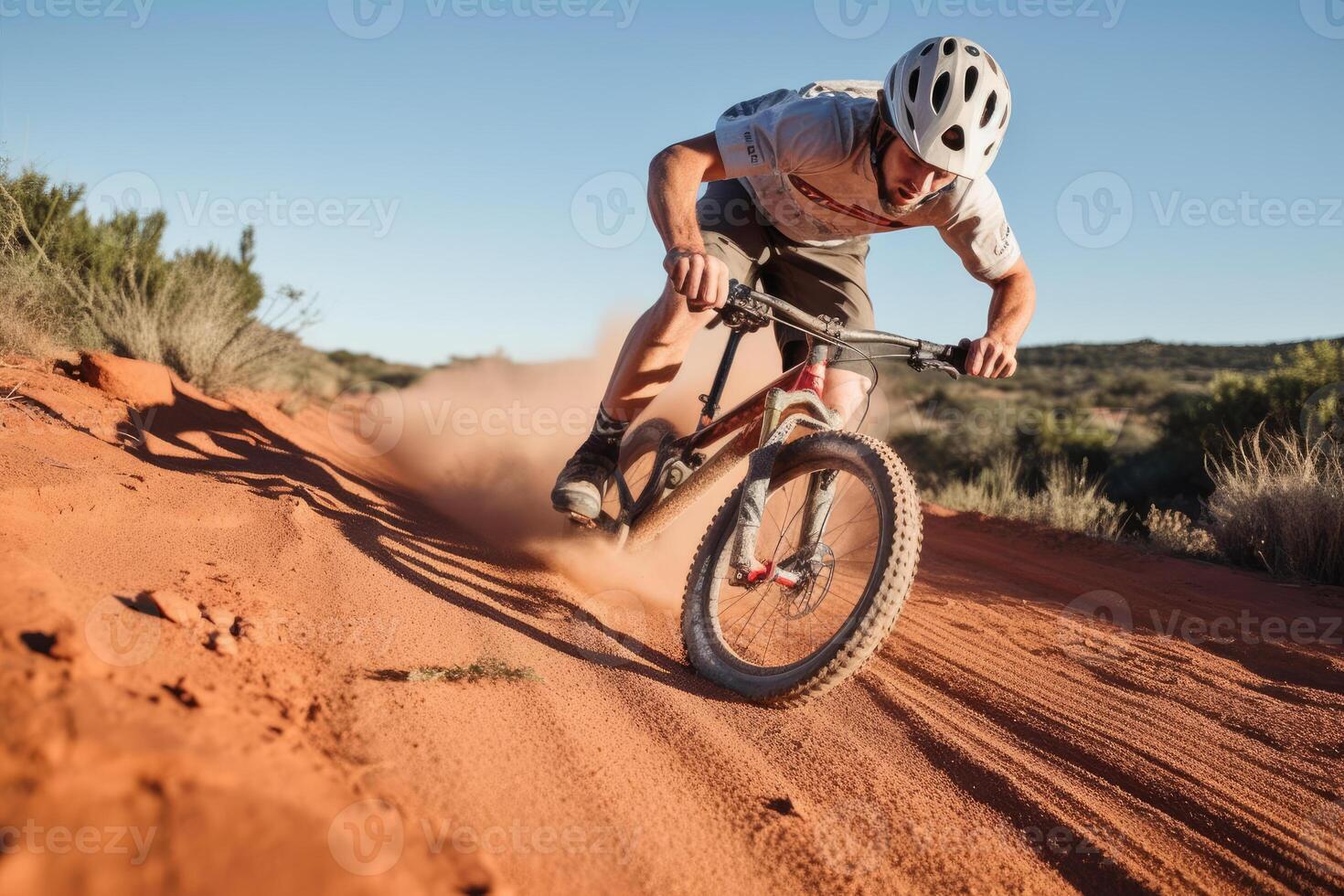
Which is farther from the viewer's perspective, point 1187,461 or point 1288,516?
point 1187,461

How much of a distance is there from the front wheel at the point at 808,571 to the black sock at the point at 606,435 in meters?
1.00

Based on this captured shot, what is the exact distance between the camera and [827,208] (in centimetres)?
364

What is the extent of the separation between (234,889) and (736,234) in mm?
3435

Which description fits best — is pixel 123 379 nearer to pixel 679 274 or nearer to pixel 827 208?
pixel 679 274

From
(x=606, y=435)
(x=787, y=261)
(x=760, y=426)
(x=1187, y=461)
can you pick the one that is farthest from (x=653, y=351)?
(x=1187, y=461)

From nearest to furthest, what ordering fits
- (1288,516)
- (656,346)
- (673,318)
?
1. (673,318)
2. (656,346)
3. (1288,516)

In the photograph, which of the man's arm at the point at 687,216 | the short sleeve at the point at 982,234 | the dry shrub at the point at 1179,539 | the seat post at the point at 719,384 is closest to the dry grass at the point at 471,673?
the man's arm at the point at 687,216

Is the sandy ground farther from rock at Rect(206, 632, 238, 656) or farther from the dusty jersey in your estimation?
the dusty jersey

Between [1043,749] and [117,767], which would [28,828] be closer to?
[117,767]

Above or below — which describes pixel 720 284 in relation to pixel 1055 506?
below

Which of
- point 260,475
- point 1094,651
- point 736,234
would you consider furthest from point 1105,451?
point 260,475

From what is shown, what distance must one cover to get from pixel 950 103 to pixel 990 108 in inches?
9.0

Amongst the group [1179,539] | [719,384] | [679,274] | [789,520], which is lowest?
[789,520]

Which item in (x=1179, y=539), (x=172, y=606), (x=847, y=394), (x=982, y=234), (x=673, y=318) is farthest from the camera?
(x=1179, y=539)
